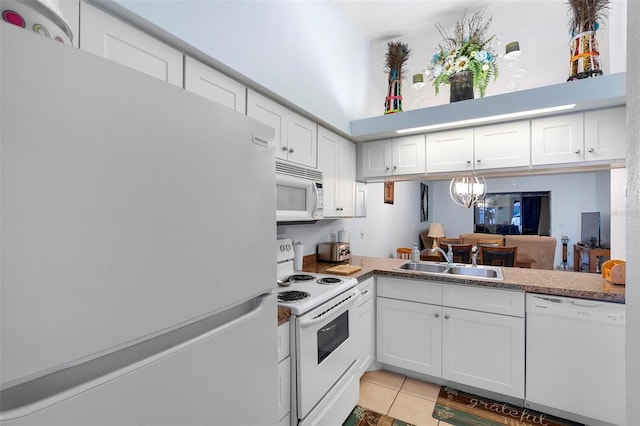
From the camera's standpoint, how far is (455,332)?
219cm

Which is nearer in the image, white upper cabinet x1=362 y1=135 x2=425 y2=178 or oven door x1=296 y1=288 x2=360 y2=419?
oven door x1=296 y1=288 x2=360 y2=419

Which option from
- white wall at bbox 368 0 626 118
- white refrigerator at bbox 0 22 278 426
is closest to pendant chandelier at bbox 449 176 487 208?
white wall at bbox 368 0 626 118

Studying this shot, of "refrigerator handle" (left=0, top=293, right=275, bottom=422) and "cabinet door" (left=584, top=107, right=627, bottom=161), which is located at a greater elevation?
"cabinet door" (left=584, top=107, right=627, bottom=161)

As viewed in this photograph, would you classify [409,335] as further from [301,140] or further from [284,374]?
[301,140]

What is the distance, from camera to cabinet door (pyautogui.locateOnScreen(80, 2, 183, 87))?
1007mm

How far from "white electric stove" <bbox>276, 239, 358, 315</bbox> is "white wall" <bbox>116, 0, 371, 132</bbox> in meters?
1.15

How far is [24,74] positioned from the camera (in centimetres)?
42

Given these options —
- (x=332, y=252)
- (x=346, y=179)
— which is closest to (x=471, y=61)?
(x=346, y=179)

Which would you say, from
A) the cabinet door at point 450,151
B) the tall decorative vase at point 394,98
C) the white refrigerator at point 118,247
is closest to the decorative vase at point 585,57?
the cabinet door at point 450,151

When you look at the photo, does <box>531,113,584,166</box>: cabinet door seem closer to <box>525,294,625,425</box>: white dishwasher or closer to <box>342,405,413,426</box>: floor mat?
<box>525,294,625,425</box>: white dishwasher

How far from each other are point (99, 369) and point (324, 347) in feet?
4.19

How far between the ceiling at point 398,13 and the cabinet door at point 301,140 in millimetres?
1434

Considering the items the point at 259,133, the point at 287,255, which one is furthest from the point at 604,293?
the point at 259,133

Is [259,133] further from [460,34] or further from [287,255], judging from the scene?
[460,34]
